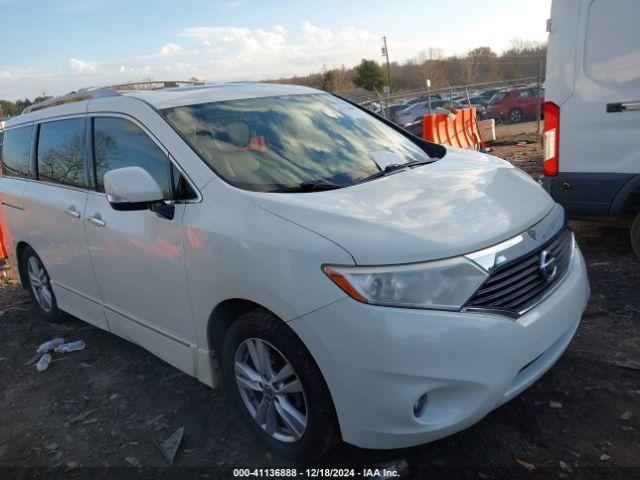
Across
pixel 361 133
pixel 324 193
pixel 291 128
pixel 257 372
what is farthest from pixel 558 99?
pixel 257 372

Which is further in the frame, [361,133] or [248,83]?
[248,83]

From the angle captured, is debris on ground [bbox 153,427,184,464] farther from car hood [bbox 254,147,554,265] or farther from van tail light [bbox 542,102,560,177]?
van tail light [bbox 542,102,560,177]

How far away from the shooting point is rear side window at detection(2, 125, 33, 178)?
4575 millimetres

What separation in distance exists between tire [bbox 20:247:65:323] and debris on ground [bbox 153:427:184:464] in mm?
2105

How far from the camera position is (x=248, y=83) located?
386 cm

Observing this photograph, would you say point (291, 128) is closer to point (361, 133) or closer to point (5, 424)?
point (361, 133)

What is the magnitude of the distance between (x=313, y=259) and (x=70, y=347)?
2.98 meters

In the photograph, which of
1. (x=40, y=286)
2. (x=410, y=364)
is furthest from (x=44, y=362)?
(x=410, y=364)

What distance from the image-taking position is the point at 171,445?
9.64ft

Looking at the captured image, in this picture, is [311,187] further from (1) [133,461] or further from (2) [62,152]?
(2) [62,152]

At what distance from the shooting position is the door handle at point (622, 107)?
4.10 meters

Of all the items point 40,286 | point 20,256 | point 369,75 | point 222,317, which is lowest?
point 40,286

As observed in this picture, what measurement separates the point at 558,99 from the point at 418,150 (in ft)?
5.46

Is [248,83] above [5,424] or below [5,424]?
above
